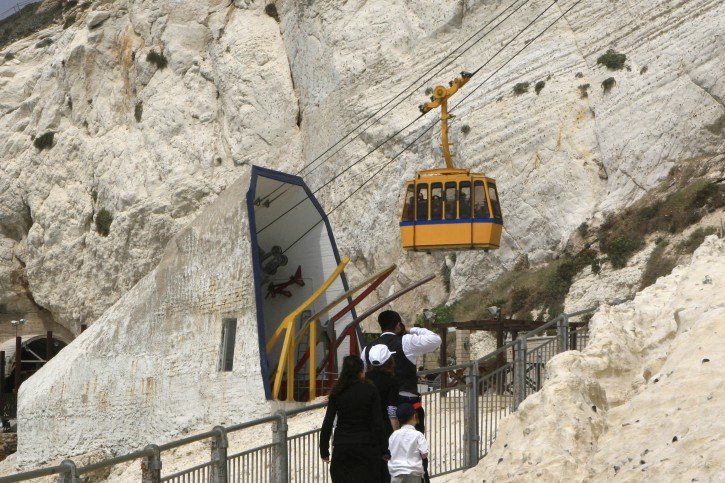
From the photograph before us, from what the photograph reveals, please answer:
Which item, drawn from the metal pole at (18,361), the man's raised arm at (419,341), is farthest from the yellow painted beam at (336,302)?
the metal pole at (18,361)

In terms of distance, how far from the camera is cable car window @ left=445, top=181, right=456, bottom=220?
2580 cm

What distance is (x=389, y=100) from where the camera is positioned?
136ft

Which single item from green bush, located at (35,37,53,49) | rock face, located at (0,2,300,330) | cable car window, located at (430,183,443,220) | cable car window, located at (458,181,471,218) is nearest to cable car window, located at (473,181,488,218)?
cable car window, located at (458,181,471,218)

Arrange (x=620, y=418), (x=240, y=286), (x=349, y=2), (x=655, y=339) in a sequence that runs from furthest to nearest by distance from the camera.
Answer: (x=349, y=2)
(x=240, y=286)
(x=655, y=339)
(x=620, y=418)

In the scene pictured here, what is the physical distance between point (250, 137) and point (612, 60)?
16.3 metres

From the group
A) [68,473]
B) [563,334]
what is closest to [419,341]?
[68,473]

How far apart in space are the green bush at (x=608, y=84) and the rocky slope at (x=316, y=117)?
8.3 inches

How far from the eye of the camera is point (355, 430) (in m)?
9.88

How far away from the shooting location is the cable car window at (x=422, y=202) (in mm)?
26094

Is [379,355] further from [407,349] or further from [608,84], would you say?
[608,84]

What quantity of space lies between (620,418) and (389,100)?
32.4m

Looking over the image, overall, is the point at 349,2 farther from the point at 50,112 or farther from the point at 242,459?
the point at 242,459

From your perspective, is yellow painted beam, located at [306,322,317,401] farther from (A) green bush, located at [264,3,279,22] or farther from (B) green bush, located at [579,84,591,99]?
(A) green bush, located at [264,3,279,22]

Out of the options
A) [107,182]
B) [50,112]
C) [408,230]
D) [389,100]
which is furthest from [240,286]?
[50,112]
